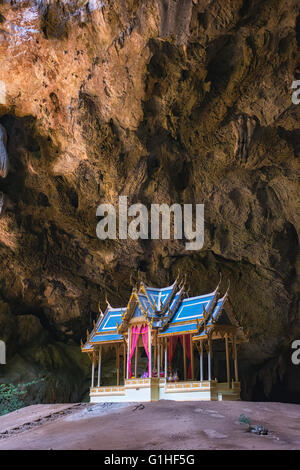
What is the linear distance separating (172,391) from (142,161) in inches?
352

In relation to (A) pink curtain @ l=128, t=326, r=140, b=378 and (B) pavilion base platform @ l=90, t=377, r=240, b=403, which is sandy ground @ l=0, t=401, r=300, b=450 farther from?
(A) pink curtain @ l=128, t=326, r=140, b=378

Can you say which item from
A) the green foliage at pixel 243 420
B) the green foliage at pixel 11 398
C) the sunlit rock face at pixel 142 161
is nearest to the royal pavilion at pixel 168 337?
the green foliage at pixel 243 420

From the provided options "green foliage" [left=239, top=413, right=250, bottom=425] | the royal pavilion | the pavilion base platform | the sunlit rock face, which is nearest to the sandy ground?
"green foliage" [left=239, top=413, right=250, bottom=425]

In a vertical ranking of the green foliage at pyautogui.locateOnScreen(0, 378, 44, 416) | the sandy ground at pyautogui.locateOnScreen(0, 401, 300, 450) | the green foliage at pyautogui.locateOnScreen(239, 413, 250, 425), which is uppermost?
the green foliage at pyautogui.locateOnScreen(239, 413, 250, 425)

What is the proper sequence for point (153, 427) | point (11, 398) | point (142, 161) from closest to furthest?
point (153, 427), point (142, 161), point (11, 398)

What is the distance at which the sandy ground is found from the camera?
7930mm

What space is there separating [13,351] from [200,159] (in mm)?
13005

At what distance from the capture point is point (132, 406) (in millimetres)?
12289

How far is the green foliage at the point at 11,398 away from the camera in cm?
1753

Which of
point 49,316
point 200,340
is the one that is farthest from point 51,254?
point 200,340

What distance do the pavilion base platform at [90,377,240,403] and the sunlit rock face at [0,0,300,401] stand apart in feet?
24.3

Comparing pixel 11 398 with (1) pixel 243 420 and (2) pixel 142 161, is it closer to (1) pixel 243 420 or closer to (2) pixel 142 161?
(2) pixel 142 161

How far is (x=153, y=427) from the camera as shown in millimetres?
9398

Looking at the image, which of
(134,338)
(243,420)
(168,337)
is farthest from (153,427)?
(134,338)
